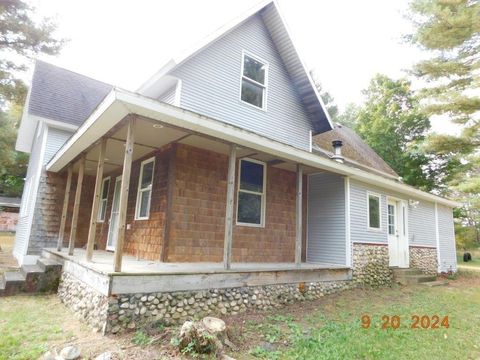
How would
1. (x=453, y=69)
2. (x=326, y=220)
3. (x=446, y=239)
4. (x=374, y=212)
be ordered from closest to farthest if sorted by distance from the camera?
(x=326, y=220)
(x=374, y=212)
(x=453, y=69)
(x=446, y=239)

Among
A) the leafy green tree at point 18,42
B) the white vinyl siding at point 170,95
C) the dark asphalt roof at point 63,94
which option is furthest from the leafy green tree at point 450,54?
the leafy green tree at point 18,42

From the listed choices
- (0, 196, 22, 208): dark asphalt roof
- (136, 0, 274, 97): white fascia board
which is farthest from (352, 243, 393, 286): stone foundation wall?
(0, 196, 22, 208): dark asphalt roof

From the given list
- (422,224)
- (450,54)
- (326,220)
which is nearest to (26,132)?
(326,220)

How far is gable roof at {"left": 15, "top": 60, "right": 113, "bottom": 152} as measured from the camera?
893cm

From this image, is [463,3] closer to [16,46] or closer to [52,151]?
[52,151]

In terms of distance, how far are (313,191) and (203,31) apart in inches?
206

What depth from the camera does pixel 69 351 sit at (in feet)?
10.6

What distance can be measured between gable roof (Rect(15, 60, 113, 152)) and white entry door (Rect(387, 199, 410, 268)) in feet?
32.1

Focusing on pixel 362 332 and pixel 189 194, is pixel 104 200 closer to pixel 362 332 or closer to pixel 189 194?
pixel 189 194

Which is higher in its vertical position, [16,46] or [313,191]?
[16,46]

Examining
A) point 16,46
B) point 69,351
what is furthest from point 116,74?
point 69,351

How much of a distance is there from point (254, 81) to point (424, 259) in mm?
8775

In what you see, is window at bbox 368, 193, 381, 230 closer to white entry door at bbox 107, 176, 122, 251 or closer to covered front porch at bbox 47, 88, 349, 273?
covered front porch at bbox 47, 88, 349, 273

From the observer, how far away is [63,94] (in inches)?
407
